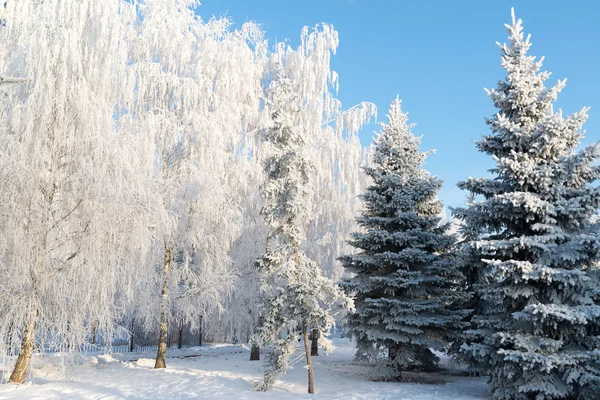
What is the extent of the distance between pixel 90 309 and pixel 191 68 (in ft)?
33.5

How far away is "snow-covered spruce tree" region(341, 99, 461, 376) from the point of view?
499 inches

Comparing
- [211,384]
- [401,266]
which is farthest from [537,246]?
[211,384]

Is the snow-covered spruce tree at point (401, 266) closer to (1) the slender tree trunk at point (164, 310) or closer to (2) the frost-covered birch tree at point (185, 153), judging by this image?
(2) the frost-covered birch tree at point (185, 153)

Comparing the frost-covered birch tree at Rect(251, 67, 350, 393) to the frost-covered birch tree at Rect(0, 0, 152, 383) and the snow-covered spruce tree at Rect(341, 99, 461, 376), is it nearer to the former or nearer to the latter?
→ the snow-covered spruce tree at Rect(341, 99, 461, 376)

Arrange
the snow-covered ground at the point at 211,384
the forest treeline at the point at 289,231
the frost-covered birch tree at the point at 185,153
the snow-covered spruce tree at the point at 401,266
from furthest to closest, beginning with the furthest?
the frost-covered birch tree at the point at 185,153 < the snow-covered spruce tree at the point at 401,266 < the snow-covered ground at the point at 211,384 < the forest treeline at the point at 289,231

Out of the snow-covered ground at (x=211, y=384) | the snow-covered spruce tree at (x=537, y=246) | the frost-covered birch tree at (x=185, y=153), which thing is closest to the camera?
the snow-covered spruce tree at (x=537, y=246)

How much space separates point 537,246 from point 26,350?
11745 millimetres

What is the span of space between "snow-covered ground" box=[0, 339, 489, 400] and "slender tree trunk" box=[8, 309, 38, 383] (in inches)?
12.4

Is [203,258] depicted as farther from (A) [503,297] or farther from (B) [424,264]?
(A) [503,297]

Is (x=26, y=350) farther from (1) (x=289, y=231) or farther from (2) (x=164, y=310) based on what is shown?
(1) (x=289, y=231)

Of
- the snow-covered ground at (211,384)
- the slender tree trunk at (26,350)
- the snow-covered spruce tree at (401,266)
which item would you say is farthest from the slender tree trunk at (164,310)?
the snow-covered spruce tree at (401,266)

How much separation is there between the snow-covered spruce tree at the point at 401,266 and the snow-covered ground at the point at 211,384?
111cm

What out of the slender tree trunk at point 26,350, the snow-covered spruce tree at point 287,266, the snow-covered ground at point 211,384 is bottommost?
the snow-covered ground at point 211,384

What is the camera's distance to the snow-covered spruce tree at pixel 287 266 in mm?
11117
